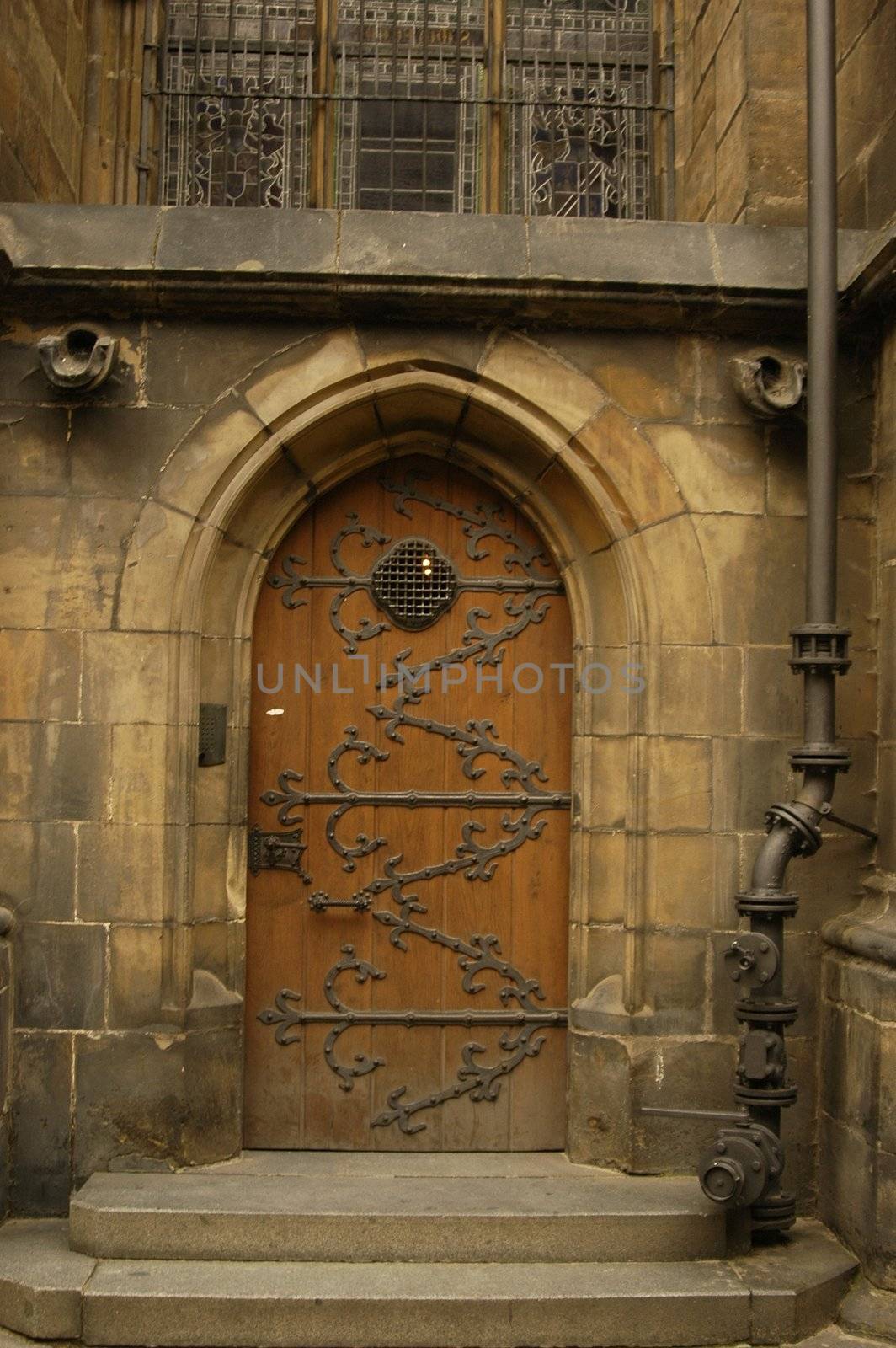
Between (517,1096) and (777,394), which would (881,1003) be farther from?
(777,394)

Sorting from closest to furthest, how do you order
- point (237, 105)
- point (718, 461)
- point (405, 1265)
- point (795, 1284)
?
point (795, 1284) < point (405, 1265) < point (718, 461) < point (237, 105)

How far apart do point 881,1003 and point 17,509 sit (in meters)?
3.47

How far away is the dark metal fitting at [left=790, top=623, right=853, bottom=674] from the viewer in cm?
437

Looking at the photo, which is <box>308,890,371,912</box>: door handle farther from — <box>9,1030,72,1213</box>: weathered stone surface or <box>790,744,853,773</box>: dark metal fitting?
<box>790,744,853,773</box>: dark metal fitting

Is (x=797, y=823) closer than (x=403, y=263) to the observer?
Yes

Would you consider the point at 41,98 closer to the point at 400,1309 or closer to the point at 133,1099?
the point at 133,1099

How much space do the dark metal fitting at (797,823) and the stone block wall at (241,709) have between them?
309 millimetres

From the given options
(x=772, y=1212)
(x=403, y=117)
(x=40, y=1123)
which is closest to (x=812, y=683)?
(x=772, y=1212)

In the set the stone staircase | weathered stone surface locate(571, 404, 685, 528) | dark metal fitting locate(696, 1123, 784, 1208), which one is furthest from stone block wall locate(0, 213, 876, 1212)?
dark metal fitting locate(696, 1123, 784, 1208)

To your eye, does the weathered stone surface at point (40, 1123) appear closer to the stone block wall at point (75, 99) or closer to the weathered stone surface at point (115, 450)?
the weathered stone surface at point (115, 450)

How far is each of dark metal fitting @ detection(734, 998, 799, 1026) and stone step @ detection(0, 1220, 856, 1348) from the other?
79cm

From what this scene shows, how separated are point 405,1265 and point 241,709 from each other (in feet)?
6.70

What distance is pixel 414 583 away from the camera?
5.05 meters

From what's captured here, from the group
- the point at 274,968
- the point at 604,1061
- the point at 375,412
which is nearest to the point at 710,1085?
the point at 604,1061
